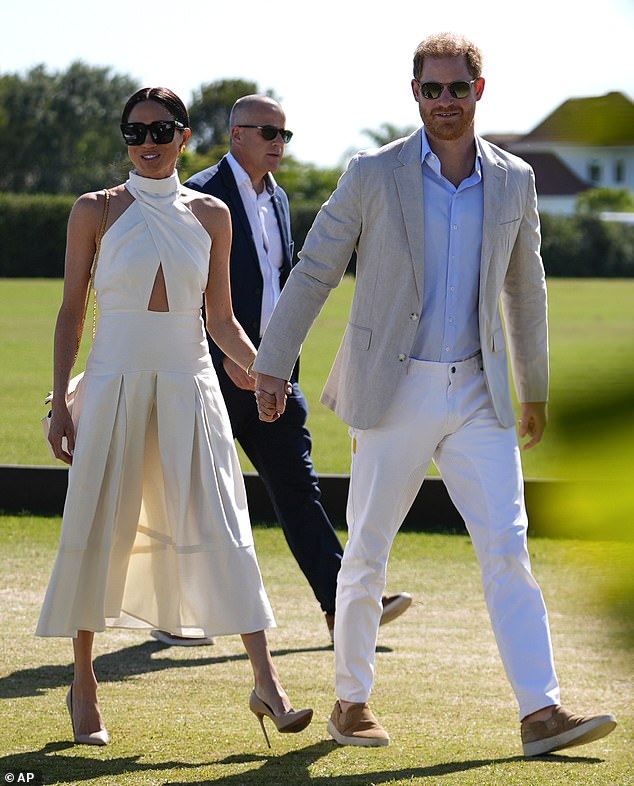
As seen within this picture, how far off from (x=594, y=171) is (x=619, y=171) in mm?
15

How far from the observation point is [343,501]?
27.0 feet

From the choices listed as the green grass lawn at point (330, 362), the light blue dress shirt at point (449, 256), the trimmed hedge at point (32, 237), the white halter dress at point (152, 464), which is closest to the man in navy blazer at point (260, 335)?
the white halter dress at point (152, 464)

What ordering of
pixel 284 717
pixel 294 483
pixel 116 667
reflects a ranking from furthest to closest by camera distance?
pixel 294 483
pixel 116 667
pixel 284 717

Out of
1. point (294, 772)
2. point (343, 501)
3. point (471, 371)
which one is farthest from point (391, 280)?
point (343, 501)

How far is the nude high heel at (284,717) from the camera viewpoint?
4152 millimetres

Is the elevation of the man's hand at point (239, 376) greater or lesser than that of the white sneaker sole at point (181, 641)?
greater

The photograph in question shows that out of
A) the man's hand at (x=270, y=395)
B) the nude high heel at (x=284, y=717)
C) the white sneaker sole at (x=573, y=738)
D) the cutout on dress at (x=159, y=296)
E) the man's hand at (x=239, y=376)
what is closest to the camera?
the white sneaker sole at (x=573, y=738)

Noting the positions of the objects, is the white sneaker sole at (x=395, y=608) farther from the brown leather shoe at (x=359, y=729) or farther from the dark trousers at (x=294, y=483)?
the brown leather shoe at (x=359, y=729)

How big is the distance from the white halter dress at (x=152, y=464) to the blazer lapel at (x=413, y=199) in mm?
772

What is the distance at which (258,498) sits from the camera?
8.27 metres

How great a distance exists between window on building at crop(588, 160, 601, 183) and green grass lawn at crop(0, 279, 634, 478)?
8cm

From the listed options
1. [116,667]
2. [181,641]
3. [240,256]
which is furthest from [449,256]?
[181,641]

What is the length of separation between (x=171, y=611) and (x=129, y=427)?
2.02 feet

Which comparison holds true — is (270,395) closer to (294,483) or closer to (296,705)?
(296,705)
